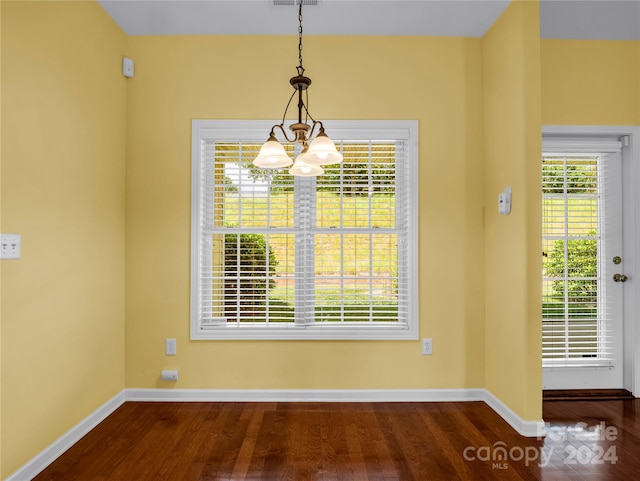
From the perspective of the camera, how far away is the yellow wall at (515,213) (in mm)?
2500

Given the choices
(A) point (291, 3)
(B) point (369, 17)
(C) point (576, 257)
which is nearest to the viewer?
(A) point (291, 3)

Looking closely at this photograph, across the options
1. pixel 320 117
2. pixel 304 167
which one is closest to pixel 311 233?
pixel 320 117

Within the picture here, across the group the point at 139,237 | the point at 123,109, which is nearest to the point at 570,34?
the point at 123,109

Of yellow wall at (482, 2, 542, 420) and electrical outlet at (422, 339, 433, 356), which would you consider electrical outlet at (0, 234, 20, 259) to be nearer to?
electrical outlet at (422, 339, 433, 356)

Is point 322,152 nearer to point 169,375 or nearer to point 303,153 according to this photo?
point 303,153

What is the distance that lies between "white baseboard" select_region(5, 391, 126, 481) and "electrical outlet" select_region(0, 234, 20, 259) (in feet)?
3.75

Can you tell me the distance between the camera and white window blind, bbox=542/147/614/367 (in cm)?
320

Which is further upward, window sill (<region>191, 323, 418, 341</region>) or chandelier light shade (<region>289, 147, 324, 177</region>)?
chandelier light shade (<region>289, 147, 324, 177</region>)

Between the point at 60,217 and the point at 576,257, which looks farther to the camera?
the point at 576,257

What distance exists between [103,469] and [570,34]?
178 inches

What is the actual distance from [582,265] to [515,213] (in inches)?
45.4

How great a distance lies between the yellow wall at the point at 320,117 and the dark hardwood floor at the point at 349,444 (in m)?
0.28

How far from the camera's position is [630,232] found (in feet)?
10.5

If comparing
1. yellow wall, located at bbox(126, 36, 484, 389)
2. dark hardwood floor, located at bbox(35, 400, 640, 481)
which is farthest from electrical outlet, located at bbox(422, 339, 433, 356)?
dark hardwood floor, located at bbox(35, 400, 640, 481)
